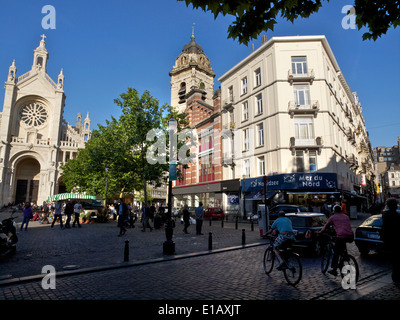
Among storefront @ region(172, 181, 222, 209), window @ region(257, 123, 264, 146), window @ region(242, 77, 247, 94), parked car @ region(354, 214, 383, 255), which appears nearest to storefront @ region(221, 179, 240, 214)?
storefront @ region(172, 181, 222, 209)

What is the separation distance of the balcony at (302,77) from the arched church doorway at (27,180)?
51.0 m

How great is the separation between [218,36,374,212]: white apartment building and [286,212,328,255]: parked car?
14495 mm

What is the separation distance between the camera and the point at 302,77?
80.1 feet

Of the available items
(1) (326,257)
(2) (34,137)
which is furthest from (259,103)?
(2) (34,137)

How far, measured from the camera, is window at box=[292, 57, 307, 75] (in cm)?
2523

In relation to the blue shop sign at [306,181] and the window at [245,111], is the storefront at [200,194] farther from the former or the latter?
the blue shop sign at [306,181]

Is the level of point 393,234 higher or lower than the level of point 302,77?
lower

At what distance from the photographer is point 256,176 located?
85.4 feet

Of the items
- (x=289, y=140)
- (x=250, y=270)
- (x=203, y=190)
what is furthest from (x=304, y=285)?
(x=203, y=190)

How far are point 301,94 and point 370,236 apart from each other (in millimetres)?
20053

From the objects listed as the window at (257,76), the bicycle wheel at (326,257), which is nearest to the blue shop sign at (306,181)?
the window at (257,76)

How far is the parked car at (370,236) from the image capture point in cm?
756

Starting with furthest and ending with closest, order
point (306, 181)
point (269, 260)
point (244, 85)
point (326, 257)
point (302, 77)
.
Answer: point (244, 85) < point (302, 77) < point (306, 181) < point (269, 260) < point (326, 257)

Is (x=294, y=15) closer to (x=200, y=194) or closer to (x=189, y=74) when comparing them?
(x=200, y=194)
